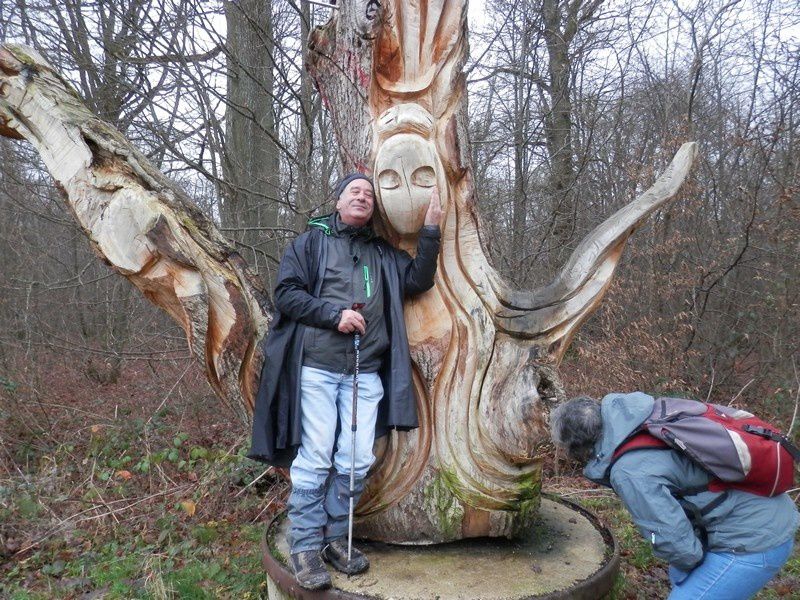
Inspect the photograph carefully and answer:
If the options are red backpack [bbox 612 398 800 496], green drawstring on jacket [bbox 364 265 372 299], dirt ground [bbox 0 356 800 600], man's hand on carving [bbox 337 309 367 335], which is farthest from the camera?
dirt ground [bbox 0 356 800 600]

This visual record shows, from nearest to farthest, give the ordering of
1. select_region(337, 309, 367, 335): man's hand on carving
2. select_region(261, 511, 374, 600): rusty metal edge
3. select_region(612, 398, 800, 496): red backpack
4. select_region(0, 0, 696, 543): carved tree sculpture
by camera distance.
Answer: select_region(612, 398, 800, 496): red backpack < select_region(261, 511, 374, 600): rusty metal edge < select_region(337, 309, 367, 335): man's hand on carving < select_region(0, 0, 696, 543): carved tree sculpture

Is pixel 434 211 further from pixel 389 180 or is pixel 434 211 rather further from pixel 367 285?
pixel 367 285

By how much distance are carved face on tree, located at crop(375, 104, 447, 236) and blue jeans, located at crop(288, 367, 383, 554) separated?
0.85 m

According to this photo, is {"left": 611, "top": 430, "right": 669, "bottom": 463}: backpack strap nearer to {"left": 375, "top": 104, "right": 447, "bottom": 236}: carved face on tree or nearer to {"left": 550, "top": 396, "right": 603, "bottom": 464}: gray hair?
{"left": 550, "top": 396, "right": 603, "bottom": 464}: gray hair

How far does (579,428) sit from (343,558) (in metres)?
1.29

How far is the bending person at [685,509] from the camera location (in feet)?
7.80

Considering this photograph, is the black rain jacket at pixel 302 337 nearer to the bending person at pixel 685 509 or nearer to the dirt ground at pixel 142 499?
the bending person at pixel 685 509

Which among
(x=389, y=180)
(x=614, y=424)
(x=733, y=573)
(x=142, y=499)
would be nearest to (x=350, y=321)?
(x=389, y=180)

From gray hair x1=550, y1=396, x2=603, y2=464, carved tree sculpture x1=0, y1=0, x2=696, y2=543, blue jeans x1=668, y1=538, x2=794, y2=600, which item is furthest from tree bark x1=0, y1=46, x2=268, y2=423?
blue jeans x1=668, y1=538, x2=794, y2=600

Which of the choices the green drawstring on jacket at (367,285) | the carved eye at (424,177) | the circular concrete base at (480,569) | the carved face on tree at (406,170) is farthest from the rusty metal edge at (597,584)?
the carved eye at (424,177)

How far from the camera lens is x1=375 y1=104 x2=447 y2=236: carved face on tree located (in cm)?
315

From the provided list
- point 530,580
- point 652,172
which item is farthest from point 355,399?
point 652,172

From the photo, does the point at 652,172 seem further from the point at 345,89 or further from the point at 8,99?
the point at 8,99

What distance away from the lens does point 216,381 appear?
3279 mm
